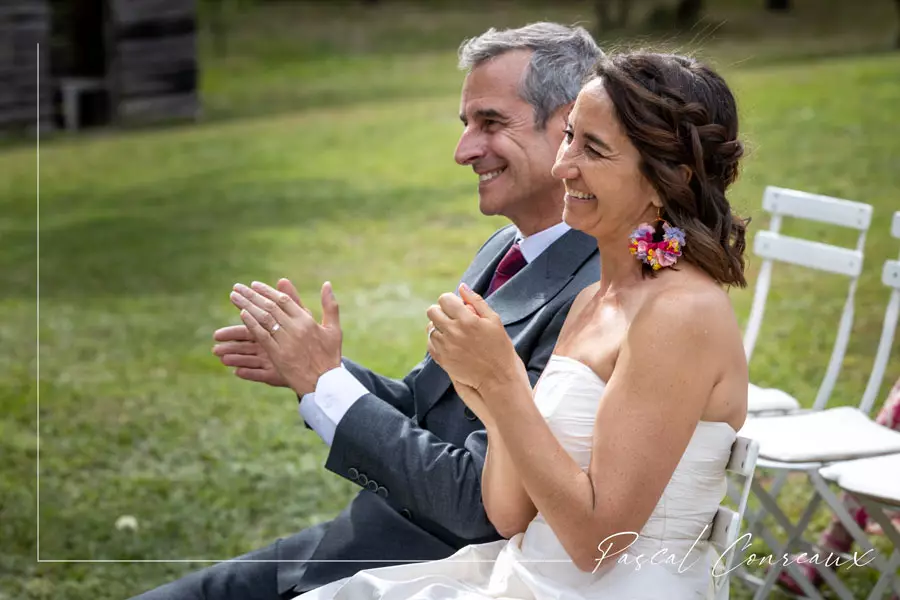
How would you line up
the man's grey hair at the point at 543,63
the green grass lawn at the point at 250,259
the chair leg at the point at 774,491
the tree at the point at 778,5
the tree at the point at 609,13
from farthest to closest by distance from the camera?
the tree at the point at 609,13 → the tree at the point at 778,5 → the green grass lawn at the point at 250,259 → the chair leg at the point at 774,491 → the man's grey hair at the point at 543,63

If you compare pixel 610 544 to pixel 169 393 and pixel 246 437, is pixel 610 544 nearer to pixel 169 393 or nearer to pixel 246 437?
pixel 246 437

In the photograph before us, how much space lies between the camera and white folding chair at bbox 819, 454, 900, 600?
3092 millimetres

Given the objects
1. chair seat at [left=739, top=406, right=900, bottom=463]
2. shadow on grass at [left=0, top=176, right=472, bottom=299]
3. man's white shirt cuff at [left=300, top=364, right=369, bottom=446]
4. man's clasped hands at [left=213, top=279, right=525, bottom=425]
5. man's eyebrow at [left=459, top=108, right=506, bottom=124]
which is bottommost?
shadow on grass at [left=0, top=176, right=472, bottom=299]

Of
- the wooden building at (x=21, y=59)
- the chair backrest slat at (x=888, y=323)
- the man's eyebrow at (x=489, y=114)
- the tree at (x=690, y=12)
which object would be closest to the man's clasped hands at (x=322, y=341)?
the man's eyebrow at (x=489, y=114)

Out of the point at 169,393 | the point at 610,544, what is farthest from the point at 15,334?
the point at 610,544

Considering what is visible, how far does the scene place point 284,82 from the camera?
44.3 ft

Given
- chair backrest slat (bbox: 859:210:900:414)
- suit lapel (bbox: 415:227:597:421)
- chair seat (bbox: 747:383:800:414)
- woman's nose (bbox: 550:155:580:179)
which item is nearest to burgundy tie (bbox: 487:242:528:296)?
suit lapel (bbox: 415:227:597:421)

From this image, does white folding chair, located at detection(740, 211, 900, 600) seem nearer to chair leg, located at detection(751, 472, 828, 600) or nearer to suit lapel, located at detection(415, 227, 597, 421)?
chair leg, located at detection(751, 472, 828, 600)

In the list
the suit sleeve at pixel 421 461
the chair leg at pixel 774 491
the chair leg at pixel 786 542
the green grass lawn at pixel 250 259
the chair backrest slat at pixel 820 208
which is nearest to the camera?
the suit sleeve at pixel 421 461

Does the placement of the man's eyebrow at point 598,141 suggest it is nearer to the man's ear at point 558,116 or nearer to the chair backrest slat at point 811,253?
the man's ear at point 558,116

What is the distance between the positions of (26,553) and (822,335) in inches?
177

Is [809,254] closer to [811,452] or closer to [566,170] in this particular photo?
[811,452]

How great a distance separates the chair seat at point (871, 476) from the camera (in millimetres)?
3080

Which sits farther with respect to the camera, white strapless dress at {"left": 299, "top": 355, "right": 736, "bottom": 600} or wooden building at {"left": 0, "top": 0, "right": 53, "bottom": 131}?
wooden building at {"left": 0, "top": 0, "right": 53, "bottom": 131}
